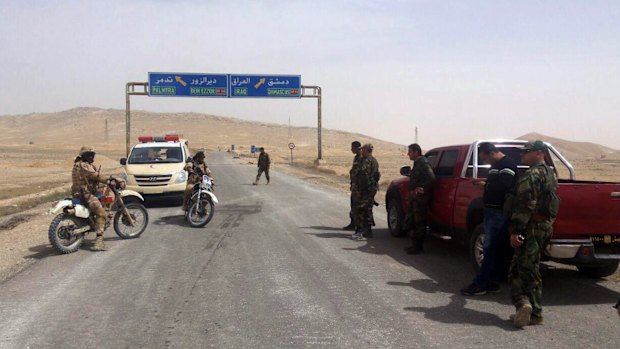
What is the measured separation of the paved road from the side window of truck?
53.2 inches

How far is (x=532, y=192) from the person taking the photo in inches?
193

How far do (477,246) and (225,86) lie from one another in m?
34.9

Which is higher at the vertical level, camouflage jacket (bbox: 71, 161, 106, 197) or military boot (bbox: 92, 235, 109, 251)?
camouflage jacket (bbox: 71, 161, 106, 197)

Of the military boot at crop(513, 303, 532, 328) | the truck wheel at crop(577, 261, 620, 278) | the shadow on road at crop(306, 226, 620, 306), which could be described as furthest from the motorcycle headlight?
the military boot at crop(513, 303, 532, 328)

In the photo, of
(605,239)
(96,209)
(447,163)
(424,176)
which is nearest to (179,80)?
(96,209)

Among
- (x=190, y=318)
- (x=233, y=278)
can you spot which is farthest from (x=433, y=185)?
(x=190, y=318)

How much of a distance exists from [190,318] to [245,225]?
20.4 ft

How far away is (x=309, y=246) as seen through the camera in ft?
29.2

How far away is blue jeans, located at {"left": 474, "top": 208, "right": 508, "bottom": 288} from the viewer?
5.80 m

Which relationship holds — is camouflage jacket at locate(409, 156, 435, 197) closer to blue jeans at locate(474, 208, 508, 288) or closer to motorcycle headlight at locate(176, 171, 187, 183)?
blue jeans at locate(474, 208, 508, 288)

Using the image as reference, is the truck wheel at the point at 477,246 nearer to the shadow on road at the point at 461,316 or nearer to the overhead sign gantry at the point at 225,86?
the shadow on road at the point at 461,316

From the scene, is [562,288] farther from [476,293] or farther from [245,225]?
[245,225]

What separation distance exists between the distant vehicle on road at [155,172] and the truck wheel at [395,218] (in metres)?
6.98

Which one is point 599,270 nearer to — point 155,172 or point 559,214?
point 559,214
